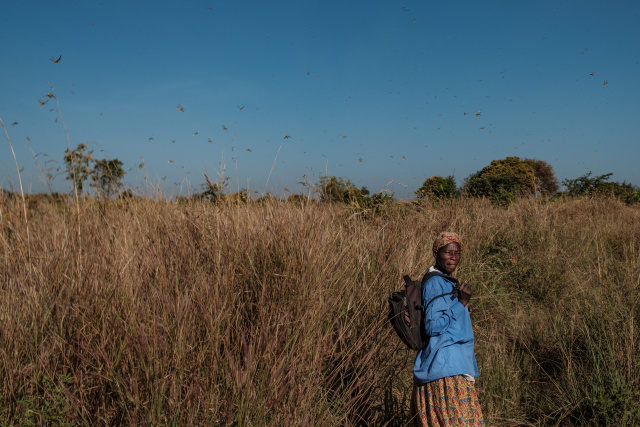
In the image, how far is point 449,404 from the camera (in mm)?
2162

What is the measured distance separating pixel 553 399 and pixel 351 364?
5.52ft

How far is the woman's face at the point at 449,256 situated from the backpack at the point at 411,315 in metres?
0.21

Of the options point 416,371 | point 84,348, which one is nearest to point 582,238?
point 416,371

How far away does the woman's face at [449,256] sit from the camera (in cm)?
246

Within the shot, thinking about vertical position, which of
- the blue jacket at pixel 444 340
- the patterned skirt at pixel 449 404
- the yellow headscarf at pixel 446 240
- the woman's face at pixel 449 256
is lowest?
the patterned skirt at pixel 449 404

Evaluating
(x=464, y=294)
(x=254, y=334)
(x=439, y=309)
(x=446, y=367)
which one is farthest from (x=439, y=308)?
(x=254, y=334)

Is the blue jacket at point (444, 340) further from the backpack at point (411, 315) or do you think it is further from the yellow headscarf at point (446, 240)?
the yellow headscarf at point (446, 240)

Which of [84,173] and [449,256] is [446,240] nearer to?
[449,256]

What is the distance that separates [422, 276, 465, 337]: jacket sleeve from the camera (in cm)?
223

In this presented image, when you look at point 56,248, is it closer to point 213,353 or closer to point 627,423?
point 213,353

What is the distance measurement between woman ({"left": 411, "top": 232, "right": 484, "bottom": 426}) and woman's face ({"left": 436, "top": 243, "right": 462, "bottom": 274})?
0.40 feet

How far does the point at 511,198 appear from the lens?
33.8 ft

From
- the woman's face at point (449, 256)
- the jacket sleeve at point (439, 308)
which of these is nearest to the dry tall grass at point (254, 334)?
the jacket sleeve at point (439, 308)

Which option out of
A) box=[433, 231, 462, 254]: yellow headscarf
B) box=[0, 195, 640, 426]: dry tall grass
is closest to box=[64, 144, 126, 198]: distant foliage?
box=[0, 195, 640, 426]: dry tall grass
